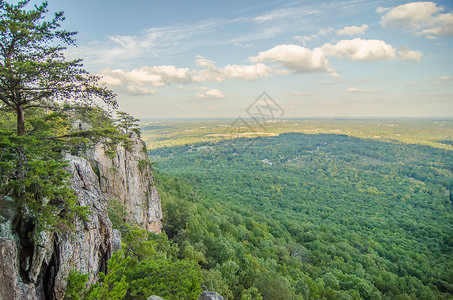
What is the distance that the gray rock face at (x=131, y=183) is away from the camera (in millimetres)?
18413

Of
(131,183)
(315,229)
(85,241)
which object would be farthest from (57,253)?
(315,229)

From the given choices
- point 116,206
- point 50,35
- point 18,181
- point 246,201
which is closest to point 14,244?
point 18,181

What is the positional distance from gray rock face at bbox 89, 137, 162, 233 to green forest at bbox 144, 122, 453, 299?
15.0 ft

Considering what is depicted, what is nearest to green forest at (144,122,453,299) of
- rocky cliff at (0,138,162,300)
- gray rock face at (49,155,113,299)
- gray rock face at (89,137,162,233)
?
gray rock face at (89,137,162,233)

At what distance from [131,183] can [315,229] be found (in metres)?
42.8

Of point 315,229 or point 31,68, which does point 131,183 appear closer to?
point 31,68

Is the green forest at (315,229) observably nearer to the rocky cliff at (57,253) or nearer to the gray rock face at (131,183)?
the gray rock face at (131,183)

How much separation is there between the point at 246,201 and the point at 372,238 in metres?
32.4

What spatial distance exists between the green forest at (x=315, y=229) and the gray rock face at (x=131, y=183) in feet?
15.0

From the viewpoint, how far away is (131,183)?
72.6 ft

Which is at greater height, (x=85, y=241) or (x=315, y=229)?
(x=85, y=241)

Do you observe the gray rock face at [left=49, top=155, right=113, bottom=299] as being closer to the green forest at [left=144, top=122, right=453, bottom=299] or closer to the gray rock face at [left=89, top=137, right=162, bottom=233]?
the gray rock face at [left=89, top=137, right=162, bottom=233]

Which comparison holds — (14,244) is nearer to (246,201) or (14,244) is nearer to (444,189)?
(246,201)

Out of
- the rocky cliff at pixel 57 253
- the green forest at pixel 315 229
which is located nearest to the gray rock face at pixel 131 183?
the green forest at pixel 315 229
